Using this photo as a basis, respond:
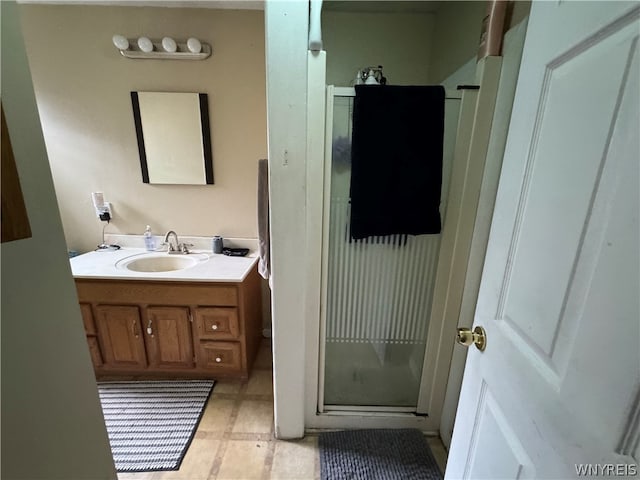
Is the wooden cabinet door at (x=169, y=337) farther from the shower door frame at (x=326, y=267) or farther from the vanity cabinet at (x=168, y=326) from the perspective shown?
the shower door frame at (x=326, y=267)

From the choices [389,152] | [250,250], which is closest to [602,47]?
[389,152]

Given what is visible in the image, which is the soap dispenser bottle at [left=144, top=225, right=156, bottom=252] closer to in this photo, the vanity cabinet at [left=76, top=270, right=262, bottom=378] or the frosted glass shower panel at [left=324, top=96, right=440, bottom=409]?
the vanity cabinet at [left=76, top=270, right=262, bottom=378]

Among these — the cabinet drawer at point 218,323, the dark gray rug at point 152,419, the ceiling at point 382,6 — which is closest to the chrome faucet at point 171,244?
the cabinet drawer at point 218,323

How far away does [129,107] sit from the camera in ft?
6.02

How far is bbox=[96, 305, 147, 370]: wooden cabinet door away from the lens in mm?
1662

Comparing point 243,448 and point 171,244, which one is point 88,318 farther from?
point 243,448

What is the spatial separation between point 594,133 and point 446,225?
843mm

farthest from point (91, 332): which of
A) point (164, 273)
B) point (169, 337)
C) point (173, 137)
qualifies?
point (173, 137)

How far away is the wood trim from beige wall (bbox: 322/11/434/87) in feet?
5.46

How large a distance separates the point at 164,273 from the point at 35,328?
1076mm

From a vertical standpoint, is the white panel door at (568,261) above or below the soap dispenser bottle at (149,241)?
above

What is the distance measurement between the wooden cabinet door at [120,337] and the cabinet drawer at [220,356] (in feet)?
1.30

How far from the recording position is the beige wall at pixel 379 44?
5.50 ft

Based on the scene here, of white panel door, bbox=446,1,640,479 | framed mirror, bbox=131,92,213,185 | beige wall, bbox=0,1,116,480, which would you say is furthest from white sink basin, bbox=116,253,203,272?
white panel door, bbox=446,1,640,479
